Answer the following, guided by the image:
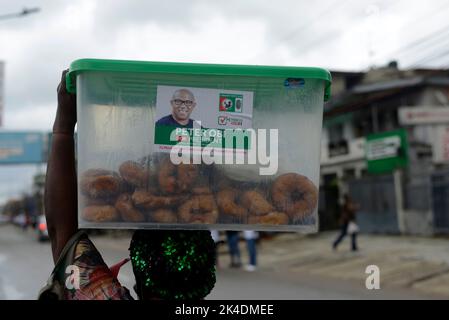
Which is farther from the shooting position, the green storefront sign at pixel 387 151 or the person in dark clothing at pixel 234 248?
the green storefront sign at pixel 387 151

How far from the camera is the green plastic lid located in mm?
1632

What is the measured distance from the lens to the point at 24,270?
1384 cm

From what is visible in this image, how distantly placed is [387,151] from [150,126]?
64.6 ft

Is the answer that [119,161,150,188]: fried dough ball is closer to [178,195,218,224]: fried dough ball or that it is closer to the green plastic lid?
[178,195,218,224]: fried dough ball

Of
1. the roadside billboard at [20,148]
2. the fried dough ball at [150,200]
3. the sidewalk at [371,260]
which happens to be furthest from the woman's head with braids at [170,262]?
the roadside billboard at [20,148]

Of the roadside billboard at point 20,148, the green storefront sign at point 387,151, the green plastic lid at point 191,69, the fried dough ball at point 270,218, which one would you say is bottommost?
the fried dough ball at point 270,218

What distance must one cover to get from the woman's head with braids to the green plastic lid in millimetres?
453

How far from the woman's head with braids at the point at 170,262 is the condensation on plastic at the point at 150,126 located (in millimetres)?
76

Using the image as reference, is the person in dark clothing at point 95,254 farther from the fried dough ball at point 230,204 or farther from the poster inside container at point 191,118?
the poster inside container at point 191,118

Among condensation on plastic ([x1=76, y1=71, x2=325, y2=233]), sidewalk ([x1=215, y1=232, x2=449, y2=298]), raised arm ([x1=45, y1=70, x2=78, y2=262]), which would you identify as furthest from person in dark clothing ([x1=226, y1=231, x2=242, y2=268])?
condensation on plastic ([x1=76, y1=71, x2=325, y2=233])

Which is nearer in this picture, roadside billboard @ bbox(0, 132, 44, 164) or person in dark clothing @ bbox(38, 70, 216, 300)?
person in dark clothing @ bbox(38, 70, 216, 300)

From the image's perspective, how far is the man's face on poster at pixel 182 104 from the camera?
5.46 feet
